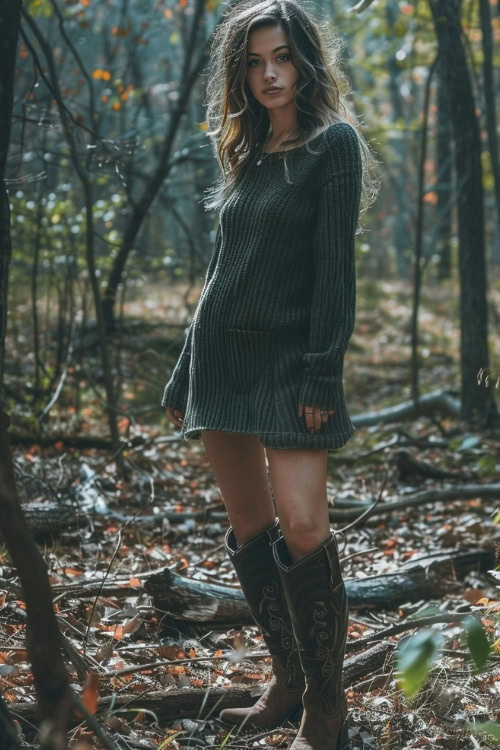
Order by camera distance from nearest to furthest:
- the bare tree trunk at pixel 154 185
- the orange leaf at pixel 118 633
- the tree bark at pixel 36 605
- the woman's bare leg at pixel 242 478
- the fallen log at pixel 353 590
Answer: the tree bark at pixel 36 605 → the woman's bare leg at pixel 242 478 → the orange leaf at pixel 118 633 → the fallen log at pixel 353 590 → the bare tree trunk at pixel 154 185

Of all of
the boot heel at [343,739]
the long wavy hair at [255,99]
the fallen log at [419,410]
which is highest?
the long wavy hair at [255,99]

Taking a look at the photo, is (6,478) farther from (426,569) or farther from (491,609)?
(426,569)

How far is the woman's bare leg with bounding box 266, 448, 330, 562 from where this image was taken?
8.38ft

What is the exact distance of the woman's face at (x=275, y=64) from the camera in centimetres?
273

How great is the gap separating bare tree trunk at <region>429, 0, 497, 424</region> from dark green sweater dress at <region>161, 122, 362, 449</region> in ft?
16.9

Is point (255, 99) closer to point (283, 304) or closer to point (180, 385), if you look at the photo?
point (283, 304)

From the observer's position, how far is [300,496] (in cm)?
255

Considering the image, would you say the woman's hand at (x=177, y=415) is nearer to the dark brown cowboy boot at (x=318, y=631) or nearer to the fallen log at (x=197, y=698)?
the dark brown cowboy boot at (x=318, y=631)

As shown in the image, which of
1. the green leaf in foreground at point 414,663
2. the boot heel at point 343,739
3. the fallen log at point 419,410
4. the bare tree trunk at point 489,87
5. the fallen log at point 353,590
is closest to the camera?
the green leaf in foreground at point 414,663

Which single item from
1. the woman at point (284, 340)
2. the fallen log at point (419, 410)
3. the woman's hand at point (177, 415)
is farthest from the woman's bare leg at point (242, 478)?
the fallen log at point (419, 410)

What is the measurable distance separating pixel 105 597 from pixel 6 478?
6.92ft

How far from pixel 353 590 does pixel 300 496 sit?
1.55 m

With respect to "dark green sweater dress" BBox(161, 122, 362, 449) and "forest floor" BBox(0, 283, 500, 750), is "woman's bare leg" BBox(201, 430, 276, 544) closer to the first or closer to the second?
"dark green sweater dress" BBox(161, 122, 362, 449)

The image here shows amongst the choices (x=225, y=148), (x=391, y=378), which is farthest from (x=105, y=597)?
(x=391, y=378)
